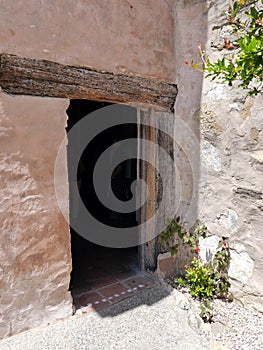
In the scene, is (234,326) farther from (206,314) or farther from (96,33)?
(96,33)

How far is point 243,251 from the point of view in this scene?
9.55 feet

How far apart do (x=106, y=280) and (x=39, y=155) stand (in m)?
1.85

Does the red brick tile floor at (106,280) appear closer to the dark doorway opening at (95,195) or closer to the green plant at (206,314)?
the dark doorway opening at (95,195)

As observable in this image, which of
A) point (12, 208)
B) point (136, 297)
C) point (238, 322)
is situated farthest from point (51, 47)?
point (238, 322)

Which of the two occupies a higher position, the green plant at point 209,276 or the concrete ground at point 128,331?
the green plant at point 209,276

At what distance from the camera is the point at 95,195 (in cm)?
602

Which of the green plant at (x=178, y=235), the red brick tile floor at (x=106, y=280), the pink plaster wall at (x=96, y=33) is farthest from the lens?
the green plant at (x=178, y=235)

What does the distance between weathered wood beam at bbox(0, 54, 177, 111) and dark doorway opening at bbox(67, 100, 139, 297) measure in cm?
180

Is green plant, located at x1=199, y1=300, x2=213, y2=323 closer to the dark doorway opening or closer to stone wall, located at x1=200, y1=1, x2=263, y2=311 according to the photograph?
stone wall, located at x1=200, y1=1, x2=263, y2=311

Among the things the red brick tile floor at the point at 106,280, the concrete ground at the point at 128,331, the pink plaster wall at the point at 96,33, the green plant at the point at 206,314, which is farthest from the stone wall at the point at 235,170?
the red brick tile floor at the point at 106,280

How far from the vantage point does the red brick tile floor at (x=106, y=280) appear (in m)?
3.09

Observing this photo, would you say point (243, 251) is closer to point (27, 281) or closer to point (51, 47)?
point (27, 281)

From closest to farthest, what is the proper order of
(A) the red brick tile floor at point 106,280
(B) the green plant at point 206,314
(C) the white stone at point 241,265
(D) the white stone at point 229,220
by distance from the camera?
(B) the green plant at point 206,314, (C) the white stone at point 241,265, (D) the white stone at point 229,220, (A) the red brick tile floor at point 106,280

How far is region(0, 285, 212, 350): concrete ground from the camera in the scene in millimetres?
2391
